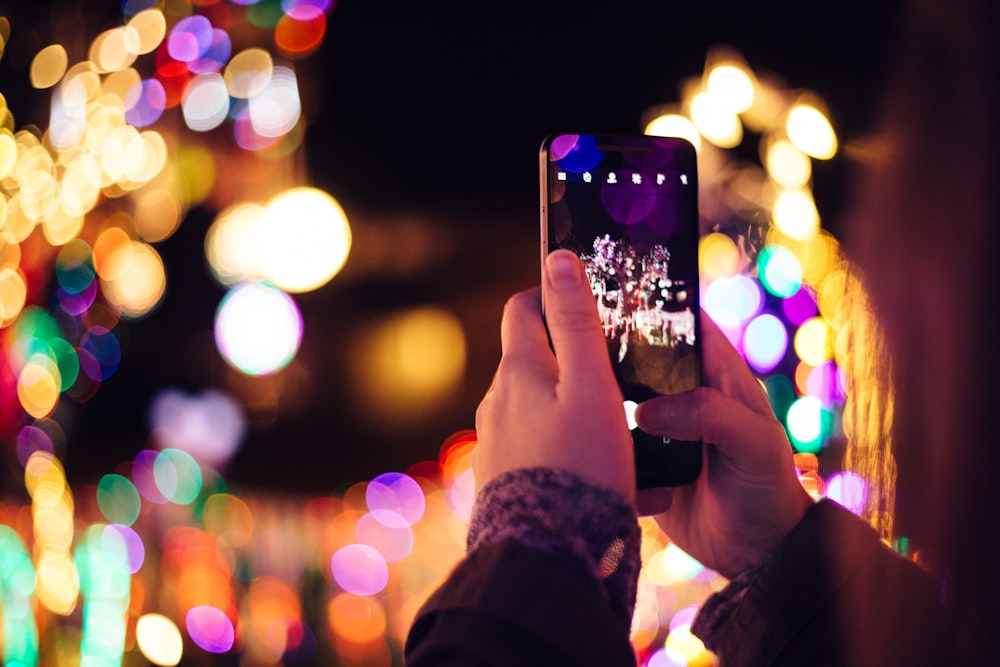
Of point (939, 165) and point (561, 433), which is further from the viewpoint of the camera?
point (561, 433)

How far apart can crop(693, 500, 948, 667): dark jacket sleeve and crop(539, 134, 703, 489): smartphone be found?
0.16 metres

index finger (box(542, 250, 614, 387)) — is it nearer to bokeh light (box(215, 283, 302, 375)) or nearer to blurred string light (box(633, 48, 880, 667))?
blurred string light (box(633, 48, 880, 667))

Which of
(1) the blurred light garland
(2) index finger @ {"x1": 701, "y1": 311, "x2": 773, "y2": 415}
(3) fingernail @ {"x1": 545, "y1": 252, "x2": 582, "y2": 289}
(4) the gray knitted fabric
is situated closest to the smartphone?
(2) index finger @ {"x1": 701, "y1": 311, "x2": 773, "y2": 415}

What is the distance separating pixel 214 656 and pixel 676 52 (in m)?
1.72

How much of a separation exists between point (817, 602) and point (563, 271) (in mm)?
291

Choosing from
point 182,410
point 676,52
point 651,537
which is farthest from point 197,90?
point 651,537

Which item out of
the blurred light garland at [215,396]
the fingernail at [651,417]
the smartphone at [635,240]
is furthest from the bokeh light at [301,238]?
the fingernail at [651,417]

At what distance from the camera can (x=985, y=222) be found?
28 cm

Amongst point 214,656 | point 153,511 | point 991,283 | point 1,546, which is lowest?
point 214,656

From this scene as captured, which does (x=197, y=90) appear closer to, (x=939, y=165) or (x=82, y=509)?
(x=82, y=509)

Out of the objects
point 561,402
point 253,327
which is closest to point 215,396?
point 253,327

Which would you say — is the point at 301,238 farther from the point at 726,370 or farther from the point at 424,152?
the point at 726,370

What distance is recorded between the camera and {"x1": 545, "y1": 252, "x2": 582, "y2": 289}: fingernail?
0.49m

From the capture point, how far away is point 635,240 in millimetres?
641
